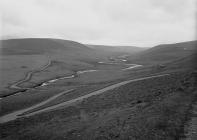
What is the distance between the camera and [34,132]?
3169 centimetres

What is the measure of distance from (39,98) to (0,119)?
14303 mm

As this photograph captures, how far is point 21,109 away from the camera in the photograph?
170 feet

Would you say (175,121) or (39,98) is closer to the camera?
(175,121)

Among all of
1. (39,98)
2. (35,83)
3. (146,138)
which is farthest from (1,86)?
(146,138)

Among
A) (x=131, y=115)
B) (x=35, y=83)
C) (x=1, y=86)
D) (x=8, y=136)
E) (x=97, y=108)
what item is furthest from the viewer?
(x=35, y=83)

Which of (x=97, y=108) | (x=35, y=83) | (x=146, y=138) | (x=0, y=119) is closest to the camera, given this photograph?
(x=146, y=138)

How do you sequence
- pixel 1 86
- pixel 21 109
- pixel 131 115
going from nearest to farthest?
pixel 131 115
pixel 21 109
pixel 1 86

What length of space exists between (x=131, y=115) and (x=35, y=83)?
59.4 m

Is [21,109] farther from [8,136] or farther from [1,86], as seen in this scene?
[1,86]

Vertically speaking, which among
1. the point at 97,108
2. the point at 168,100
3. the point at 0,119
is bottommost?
the point at 0,119

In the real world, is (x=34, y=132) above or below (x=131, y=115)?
below

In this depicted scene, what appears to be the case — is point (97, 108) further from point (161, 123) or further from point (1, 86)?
point (1, 86)

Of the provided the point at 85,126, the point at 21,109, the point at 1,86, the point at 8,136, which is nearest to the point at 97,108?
the point at 85,126

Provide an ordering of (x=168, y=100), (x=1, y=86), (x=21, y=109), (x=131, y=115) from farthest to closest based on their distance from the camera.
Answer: (x=1, y=86), (x=21, y=109), (x=168, y=100), (x=131, y=115)
